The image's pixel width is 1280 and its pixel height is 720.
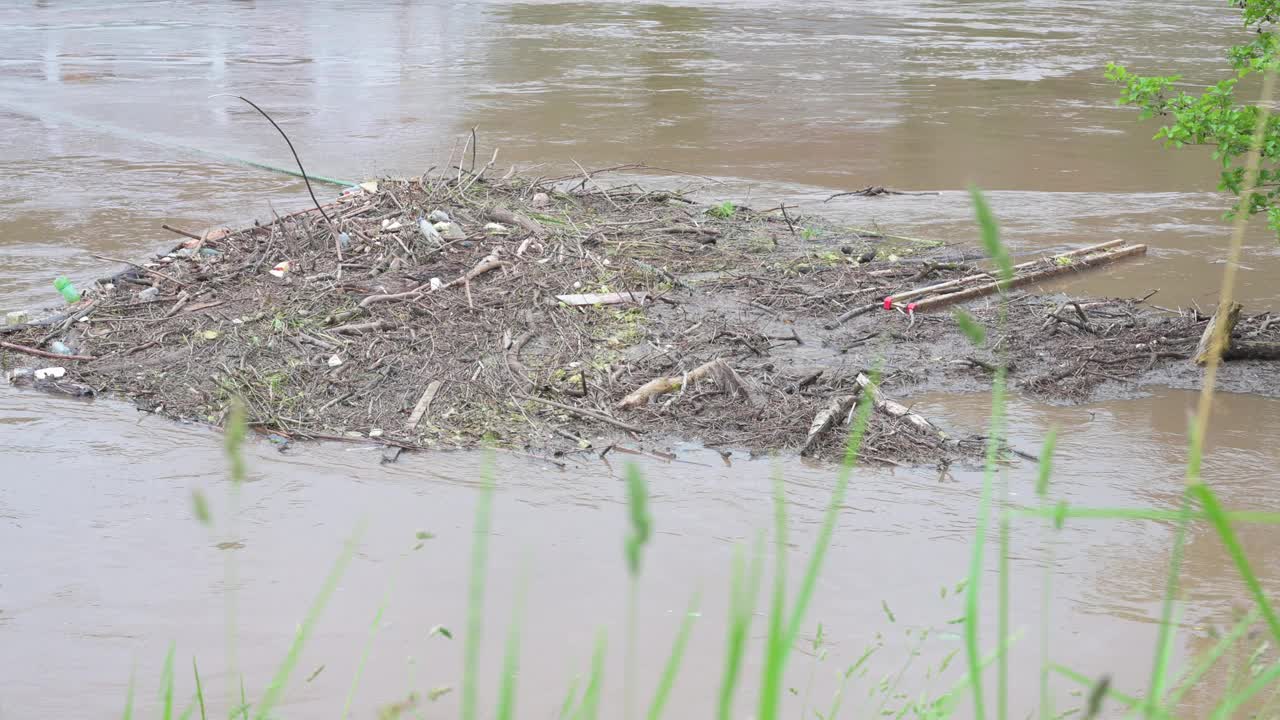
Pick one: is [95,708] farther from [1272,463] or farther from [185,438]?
[1272,463]

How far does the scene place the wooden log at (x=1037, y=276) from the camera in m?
7.14

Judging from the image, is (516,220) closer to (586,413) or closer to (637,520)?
(586,413)

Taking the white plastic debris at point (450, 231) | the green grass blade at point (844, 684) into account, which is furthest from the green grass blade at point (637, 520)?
the white plastic debris at point (450, 231)

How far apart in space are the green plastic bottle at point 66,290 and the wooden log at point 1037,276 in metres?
5.44

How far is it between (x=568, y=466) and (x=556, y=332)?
1.56 metres

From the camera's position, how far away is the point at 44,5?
90.6ft

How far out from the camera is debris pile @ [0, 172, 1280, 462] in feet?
18.5

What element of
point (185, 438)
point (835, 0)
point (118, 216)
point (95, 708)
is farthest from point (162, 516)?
point (835, 0)

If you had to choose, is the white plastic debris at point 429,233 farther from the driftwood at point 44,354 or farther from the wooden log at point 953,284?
the wooden log at point 953,284

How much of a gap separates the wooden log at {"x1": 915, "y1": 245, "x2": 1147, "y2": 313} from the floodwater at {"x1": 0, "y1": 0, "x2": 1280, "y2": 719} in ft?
0.52

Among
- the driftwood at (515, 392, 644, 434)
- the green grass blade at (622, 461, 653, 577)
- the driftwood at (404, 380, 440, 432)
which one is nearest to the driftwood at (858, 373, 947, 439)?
the driftwood at (515, 392, 644, 434)

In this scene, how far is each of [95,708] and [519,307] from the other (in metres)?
3.78

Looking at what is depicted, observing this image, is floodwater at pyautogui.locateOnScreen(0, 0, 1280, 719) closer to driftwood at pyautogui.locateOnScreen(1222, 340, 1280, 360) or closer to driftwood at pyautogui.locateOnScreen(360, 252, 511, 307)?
driftwood at pyautogui.locateOnScreen(1222, 340, 1280, 360)

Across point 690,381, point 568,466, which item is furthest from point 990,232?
point 690,381
